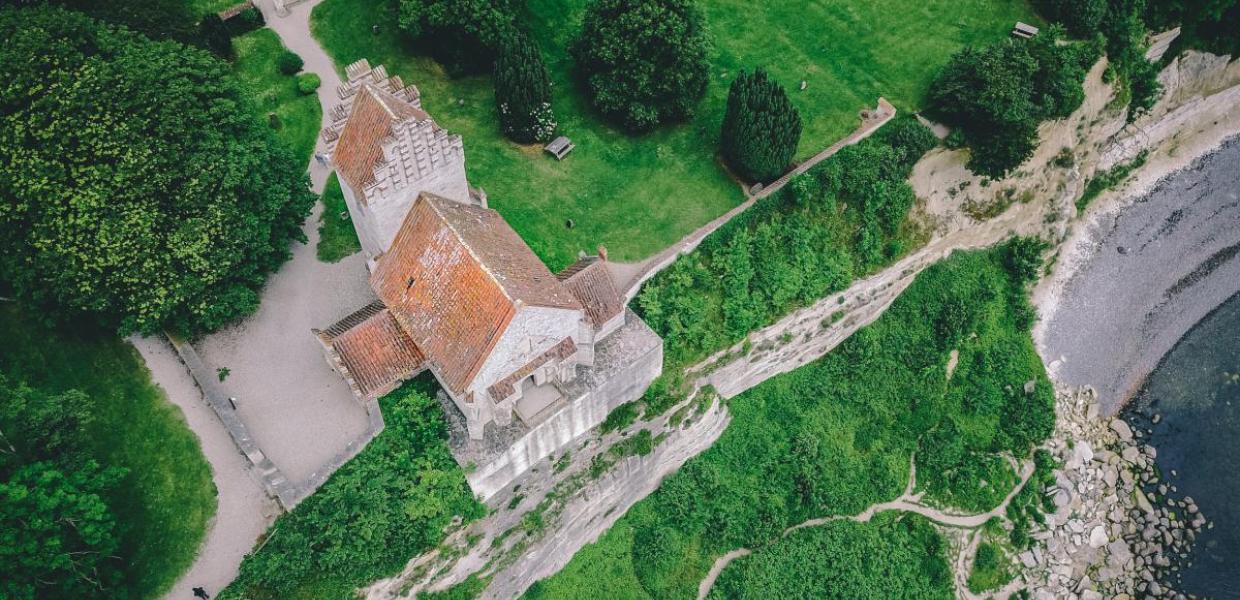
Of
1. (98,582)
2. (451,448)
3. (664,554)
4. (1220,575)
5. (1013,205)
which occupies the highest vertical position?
(98,582)

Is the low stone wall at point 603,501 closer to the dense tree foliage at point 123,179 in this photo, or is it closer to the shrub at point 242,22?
the dense tree foliage at point 123,179

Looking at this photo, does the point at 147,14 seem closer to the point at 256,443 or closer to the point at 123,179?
the point at 123,179

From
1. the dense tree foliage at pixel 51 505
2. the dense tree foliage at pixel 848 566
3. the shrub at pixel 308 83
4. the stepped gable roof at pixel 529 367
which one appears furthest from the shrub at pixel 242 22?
the dense tree foliage at pixel 848 566

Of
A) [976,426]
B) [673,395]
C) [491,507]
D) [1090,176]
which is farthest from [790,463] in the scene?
[1090,176]

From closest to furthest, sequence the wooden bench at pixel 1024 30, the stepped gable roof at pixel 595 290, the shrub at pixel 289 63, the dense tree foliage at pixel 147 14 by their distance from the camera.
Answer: the stepped gable roof at pixel 595 290 → the dense tree foliage at pixel 147 14 → the shrub at pixel 289 63 → the wooden bench at pixel 1024 30

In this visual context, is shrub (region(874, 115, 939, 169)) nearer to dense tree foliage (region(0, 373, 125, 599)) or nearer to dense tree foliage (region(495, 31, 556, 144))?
dense tree foliage (region(495, 31, 556, 144))

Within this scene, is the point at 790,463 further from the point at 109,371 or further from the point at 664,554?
the point at 109,371

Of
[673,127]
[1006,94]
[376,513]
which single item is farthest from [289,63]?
[1006,94]
